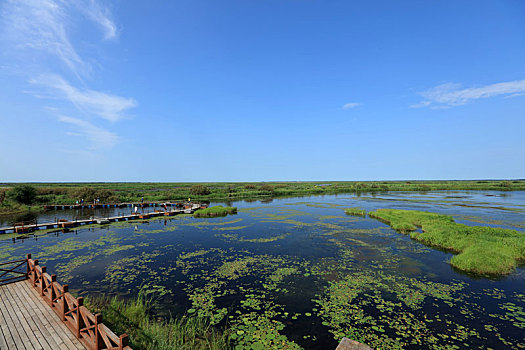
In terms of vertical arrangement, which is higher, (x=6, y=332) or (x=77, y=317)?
(x=77, y=317)

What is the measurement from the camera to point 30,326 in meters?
8.37

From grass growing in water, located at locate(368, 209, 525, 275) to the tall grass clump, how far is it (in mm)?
18599

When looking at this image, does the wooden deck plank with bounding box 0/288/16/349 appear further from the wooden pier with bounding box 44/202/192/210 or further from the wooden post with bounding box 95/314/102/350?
the wooden pier with bounding box 44/202/192/210

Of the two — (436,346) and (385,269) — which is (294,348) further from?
(385,269)

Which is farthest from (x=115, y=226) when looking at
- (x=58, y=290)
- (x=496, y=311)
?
(x=496, y=311)

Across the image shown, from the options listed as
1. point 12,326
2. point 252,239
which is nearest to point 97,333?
point 12,326

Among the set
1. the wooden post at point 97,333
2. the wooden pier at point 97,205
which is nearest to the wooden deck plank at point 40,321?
the wooden post at point 97,333

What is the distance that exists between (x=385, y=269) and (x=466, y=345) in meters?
7.69

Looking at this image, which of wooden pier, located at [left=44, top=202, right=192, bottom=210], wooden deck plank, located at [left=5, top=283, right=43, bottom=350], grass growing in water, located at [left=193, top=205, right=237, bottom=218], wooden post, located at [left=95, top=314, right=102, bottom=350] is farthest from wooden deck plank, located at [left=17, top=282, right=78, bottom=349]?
wooden pier, located at [left=44, top=202, right=192, bottom=210]

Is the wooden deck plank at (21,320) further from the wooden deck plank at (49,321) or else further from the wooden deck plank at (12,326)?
the wooden deck plank at (49,321)

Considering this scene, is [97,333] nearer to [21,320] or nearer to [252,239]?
[21,320]

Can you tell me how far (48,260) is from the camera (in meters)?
18.3

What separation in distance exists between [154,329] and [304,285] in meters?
8.61

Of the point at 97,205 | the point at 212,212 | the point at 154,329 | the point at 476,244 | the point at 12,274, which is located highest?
the point at 97,205
